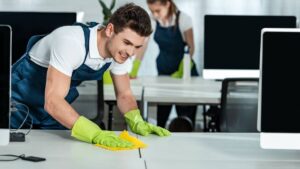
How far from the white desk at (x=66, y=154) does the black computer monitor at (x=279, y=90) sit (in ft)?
1.61

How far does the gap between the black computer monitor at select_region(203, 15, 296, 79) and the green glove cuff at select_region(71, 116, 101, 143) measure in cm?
214

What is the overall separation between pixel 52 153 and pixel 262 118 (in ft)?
2.64

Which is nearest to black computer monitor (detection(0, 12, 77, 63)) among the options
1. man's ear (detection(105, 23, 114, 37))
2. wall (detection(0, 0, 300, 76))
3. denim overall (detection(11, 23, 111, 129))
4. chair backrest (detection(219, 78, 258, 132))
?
denim overall (detection(11, 23, 111, 129))

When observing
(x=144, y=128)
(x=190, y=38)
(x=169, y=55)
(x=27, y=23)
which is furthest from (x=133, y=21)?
(x=169, y=55)

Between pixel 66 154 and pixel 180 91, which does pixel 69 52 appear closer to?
pixel 66 154

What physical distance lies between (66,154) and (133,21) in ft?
2.21

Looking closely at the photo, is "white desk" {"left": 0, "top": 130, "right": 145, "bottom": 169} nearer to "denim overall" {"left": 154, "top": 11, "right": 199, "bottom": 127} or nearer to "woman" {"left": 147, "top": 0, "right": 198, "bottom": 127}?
"woman" {"left": 147, "top": 0, "right": 198, "bottom": 127}

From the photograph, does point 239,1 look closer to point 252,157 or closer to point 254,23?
point 254,23

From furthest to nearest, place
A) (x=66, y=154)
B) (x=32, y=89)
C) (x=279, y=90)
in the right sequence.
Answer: (x=32, y=89) < (x=66, y=154) < (x=279, y=90)

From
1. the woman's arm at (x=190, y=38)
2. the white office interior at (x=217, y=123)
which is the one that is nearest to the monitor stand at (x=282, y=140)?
the white office interior at (x=217, y=123)

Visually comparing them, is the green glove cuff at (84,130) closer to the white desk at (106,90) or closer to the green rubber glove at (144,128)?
the green rubber glove at (144,128)

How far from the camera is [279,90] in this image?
2.52m

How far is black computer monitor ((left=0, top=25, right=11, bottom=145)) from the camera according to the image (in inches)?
99.7

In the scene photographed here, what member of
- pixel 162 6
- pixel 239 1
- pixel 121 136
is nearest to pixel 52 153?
pixel 121 136
